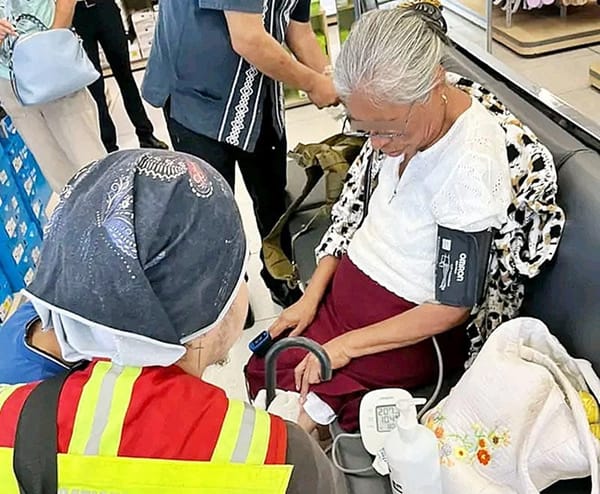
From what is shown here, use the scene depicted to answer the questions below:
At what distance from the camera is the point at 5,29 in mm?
2400

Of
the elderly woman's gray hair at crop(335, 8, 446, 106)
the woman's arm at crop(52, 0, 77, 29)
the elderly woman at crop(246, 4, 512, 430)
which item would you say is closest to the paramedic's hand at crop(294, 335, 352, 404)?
the elderly woman at crop(246, 4, 512, 430)

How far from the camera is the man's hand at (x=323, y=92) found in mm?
1986

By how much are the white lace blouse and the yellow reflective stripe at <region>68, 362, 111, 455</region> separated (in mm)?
819

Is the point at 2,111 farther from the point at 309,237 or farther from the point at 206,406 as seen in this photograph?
the point at 206,406

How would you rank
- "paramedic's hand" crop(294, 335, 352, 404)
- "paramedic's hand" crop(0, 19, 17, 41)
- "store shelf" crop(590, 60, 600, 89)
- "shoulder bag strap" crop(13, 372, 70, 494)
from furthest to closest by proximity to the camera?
"store shelf" crop(590, 60, 600, 89), "paramedic's hand" crop(0, 19, 17, 41), "paramedic's hand" crop(294, 335, 352, 404), "shoulder bag strap" crop(13, 372, 70, 494)

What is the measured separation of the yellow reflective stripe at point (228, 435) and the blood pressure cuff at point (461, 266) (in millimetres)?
717

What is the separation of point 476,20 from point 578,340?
9.73 feet

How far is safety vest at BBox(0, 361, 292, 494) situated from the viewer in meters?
0.76

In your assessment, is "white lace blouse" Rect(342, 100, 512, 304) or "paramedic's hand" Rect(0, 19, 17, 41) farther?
"paramedic's hand" Rect(0, 19, 17, 41)

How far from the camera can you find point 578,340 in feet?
4.57

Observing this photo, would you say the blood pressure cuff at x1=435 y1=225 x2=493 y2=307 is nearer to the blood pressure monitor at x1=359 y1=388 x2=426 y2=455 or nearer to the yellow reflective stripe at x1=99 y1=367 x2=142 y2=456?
the blood pressure monitor at x1=359 y1=388 x2=426 y2=455

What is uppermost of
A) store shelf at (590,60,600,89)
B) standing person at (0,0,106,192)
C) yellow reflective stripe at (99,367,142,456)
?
yellow reflective stripe at (99,367,142,456)

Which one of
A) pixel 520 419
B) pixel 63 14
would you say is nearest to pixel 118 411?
pixel 520 419

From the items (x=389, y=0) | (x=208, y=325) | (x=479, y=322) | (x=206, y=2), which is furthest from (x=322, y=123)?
(x=208, y=325)
